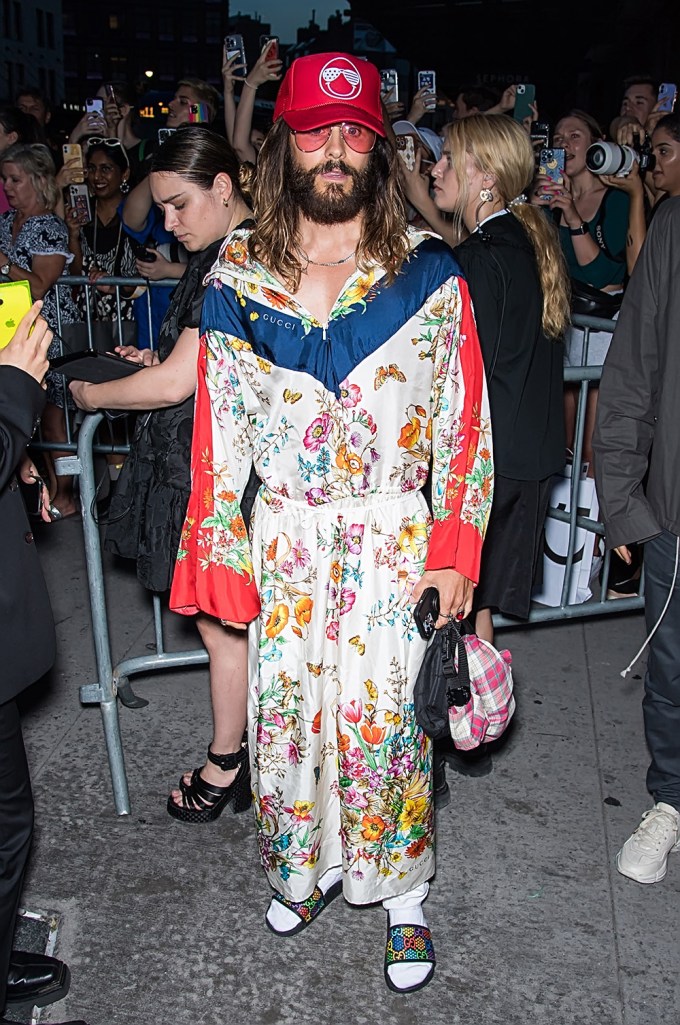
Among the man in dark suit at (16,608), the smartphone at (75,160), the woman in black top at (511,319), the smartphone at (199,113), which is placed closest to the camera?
the man in dark suit at (16,608)

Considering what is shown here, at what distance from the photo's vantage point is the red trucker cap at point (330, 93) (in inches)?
87.6

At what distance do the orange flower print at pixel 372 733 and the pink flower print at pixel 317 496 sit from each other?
582 mm

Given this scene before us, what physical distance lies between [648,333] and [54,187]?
14.0ft

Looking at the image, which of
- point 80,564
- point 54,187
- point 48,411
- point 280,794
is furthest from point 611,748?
point 54,187

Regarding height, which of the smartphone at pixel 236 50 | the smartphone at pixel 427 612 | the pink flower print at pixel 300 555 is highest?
the smartphone at pixel 236 50

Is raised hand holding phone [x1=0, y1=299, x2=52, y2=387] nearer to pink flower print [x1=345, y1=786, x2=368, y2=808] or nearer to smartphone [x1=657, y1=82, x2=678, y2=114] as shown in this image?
pink flower print [x1=345, y1=786, x2=368, y2=808]

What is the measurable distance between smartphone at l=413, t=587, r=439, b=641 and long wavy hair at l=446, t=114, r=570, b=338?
1337 millimetres

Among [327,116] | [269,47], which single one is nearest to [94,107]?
[269,47]

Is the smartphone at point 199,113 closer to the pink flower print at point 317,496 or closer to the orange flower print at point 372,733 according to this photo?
the pink flower print at point 317,496

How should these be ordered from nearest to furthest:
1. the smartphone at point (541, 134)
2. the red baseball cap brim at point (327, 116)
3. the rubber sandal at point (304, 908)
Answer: the red baseball cap brim at point (327, 116), the rubber sandal at point (304, 908), the smartphone at point (541, 134)

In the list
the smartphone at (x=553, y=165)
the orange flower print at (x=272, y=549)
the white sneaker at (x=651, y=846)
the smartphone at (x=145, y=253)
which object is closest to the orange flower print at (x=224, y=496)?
the orange flower print at (x=272, y=549)

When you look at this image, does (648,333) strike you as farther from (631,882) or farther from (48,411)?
(48,411)

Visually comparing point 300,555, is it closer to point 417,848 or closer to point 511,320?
point 417,848

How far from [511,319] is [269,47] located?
11.9ft
